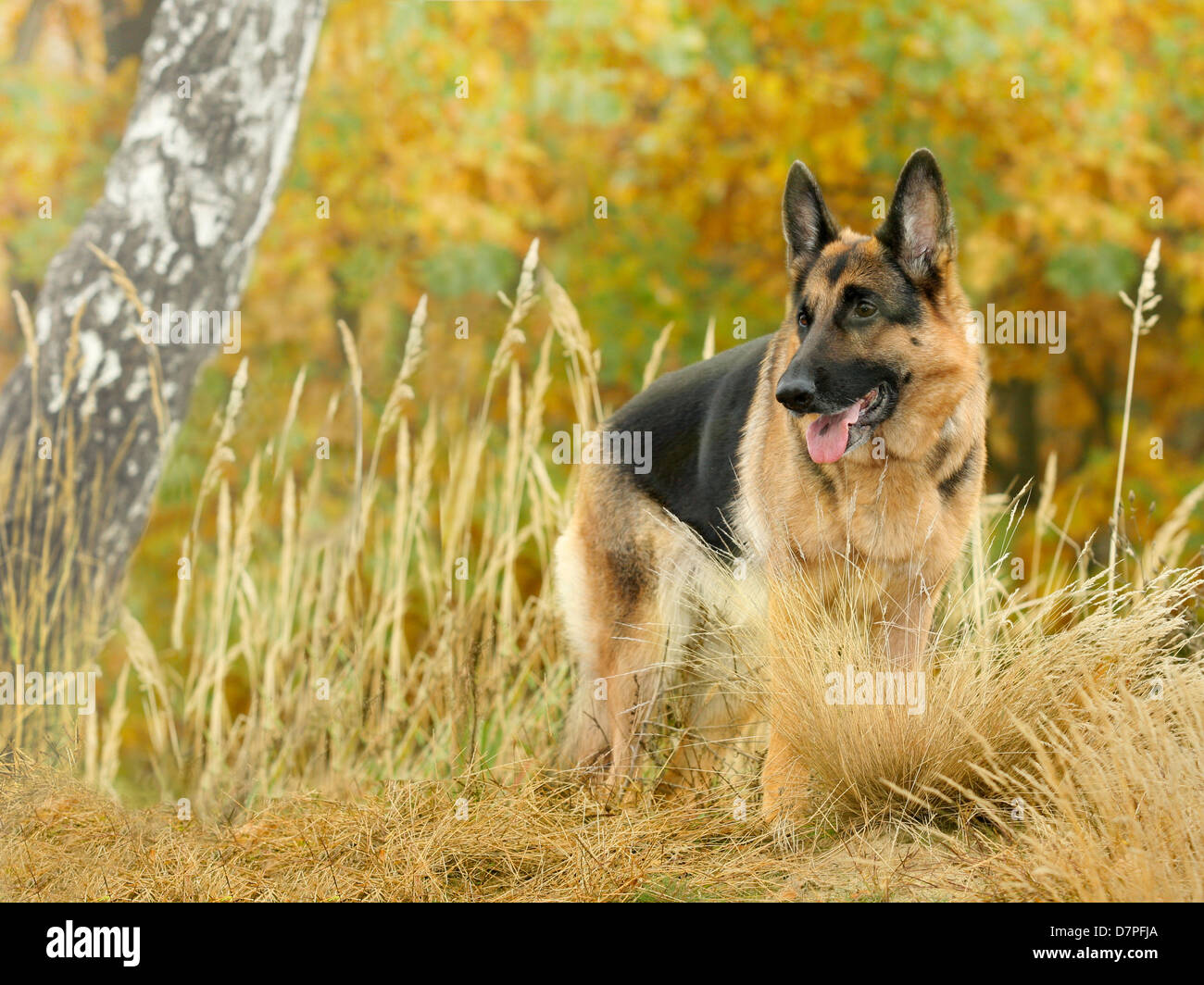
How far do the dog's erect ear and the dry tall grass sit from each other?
0.87 m

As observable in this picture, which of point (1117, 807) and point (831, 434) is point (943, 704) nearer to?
point (1117, 807)

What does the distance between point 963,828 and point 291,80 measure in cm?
396

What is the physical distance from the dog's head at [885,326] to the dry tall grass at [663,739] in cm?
Answer: 48

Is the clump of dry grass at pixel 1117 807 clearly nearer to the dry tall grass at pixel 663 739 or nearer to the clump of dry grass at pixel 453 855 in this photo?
the dry tall grass at pixel 663 739

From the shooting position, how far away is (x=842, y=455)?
3.26m

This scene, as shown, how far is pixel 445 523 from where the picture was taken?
14.3 ft

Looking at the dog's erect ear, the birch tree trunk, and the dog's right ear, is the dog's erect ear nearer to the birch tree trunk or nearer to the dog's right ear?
the dog's right ear

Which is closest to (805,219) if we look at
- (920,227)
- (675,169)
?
(920,227)

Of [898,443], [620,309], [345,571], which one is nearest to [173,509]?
[620,309]

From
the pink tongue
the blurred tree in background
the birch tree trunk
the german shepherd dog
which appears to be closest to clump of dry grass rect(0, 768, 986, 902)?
the german shepherd dog

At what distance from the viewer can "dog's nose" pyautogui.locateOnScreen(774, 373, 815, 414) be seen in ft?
10.1

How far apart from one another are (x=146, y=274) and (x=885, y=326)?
3.04 metres

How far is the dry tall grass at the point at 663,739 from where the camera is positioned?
2.64m

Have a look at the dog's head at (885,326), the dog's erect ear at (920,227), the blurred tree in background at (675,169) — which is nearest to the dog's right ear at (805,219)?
the dog's head at (885,326)
